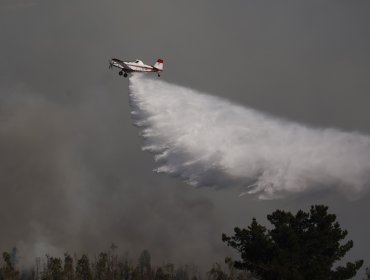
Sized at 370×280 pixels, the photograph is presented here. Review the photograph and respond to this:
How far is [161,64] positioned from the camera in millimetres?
85000

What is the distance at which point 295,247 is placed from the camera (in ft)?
219

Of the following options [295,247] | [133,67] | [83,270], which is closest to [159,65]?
[133,67]

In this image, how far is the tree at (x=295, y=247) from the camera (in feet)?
209

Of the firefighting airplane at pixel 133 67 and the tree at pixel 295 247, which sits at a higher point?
the firefighting airplane at pixel 133 67

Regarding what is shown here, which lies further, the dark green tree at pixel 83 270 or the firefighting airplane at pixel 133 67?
the dark green tree at pixel 83 270

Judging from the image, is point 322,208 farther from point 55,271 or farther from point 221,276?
point 55,271

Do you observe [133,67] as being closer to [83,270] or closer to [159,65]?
[159,65]

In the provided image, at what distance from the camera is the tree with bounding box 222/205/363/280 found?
Result: 63812 mm

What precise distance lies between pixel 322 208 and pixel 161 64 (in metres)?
28.6

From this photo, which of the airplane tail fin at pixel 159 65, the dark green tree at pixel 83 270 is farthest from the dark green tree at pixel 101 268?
the airplane tail fin at pixel 159 65

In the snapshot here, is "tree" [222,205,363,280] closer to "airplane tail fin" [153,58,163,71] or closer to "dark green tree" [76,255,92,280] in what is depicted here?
"airplane tail fin" [153,58,163,71]

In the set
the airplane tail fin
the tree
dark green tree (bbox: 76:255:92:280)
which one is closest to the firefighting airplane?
the airplane tail fin

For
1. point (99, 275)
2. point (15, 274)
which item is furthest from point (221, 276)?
point (99, 275)

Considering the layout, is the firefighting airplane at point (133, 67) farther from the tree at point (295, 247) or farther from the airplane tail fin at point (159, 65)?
the tree at point (295, 247)
